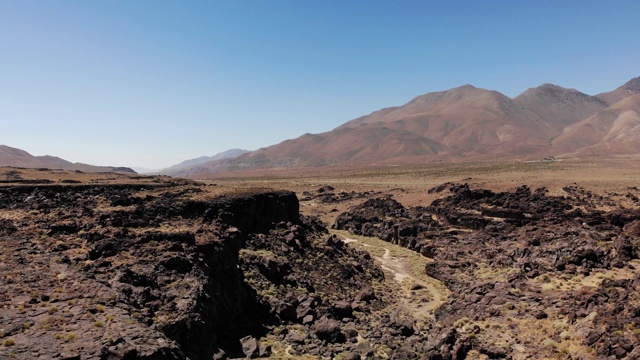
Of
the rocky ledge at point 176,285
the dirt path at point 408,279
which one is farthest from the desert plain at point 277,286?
the dirt path at point 408,279

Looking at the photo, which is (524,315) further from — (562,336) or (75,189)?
(75,189)

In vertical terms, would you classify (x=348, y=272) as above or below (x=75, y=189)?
below

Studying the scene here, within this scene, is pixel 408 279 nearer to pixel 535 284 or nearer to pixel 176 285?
pixel 535 284

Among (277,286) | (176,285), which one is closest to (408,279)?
(277,286)

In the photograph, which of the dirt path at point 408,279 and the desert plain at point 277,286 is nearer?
the desert plain at point 277,286

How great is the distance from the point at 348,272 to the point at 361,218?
3102 centimetres

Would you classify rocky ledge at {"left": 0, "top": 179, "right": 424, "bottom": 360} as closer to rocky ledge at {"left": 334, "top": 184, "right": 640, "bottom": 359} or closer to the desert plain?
the desert plain

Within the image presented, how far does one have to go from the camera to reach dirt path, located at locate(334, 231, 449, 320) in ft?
108

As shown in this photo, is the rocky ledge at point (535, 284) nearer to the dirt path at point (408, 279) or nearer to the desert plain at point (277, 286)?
the desert plain at point (277, 286)

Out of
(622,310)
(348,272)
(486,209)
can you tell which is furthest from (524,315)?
(486,209)

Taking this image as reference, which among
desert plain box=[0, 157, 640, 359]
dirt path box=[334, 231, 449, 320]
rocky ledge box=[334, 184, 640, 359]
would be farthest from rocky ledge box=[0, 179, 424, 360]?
rocky ledge box=[334, 184, 640, 359]

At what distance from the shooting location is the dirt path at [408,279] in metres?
32.8

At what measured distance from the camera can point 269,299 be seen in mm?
27672

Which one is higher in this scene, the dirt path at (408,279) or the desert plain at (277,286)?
the desert plain at (277,286)
